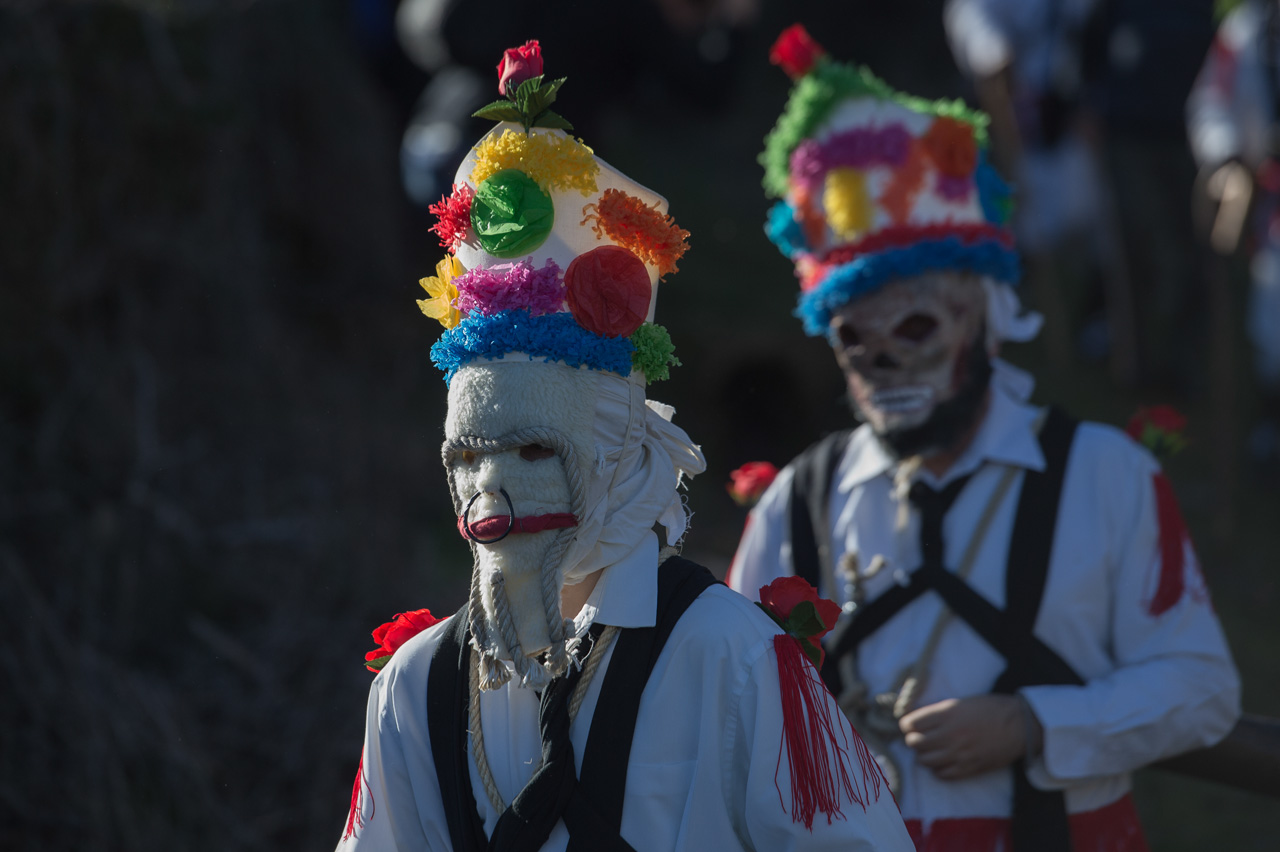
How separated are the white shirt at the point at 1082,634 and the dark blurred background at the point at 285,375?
210cm

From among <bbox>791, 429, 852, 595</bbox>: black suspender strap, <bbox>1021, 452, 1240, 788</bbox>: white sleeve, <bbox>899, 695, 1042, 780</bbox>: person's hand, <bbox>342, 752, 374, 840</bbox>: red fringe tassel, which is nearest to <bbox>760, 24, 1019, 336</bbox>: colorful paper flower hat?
<bbox>791, 429, 852, 595</bbox>: black suspender strap

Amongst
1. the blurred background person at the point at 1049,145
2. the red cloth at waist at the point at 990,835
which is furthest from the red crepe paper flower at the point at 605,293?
the blurred background person at the point at 1049,145

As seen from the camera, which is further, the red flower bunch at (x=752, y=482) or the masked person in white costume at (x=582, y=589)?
the red flower bunch at (x=752, y=482)

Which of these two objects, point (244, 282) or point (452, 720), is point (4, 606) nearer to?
point (244, 282)

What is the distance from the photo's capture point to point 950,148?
8.81 feet

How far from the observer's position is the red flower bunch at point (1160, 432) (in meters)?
2.79

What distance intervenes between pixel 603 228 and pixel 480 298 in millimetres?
208

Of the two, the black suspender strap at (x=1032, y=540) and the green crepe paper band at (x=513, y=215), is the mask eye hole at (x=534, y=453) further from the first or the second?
the black suspender strap at (x=1032, y=540)

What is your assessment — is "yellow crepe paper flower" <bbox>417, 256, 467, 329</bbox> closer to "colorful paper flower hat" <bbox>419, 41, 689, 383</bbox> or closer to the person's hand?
"colorful paper flower hat" <bbox>419, 41, 689, 383</bbox>

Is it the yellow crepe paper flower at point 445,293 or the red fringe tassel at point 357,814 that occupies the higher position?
the yellow crepe paper flower at point 445,293

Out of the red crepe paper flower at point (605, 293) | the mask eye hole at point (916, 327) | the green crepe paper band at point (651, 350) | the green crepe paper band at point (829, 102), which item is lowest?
the green crepe paper band at point (651, 350)

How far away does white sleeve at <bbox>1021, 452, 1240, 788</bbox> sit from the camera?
7.61 feet

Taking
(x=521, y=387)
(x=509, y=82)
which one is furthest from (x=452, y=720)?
(x=509, y=82)

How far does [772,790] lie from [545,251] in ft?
2.71
